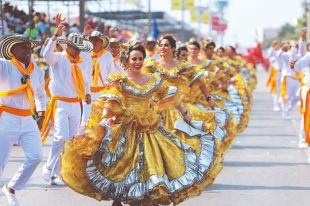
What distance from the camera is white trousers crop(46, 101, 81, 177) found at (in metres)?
12.6

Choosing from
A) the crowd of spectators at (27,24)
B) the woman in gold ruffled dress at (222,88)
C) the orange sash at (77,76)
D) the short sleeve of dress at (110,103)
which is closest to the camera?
the short sleeve of dress at (110,103)

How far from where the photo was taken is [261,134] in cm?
2150

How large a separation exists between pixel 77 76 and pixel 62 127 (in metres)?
0.67

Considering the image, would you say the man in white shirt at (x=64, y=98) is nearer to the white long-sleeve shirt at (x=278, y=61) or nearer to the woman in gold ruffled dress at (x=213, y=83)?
the woman in gold ruffled dress at (x=213, y=83)

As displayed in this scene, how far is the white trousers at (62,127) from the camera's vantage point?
1261 centimetres

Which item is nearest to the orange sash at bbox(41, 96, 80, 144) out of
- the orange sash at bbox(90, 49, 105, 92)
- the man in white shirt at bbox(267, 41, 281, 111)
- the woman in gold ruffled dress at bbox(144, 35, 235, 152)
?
the woman in gold ruffled dress at bbox(144, 35, 235, 152)

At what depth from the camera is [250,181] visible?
13125 millimetres

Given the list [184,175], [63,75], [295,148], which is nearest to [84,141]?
[184,175]

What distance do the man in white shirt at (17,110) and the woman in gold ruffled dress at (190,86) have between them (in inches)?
89.0

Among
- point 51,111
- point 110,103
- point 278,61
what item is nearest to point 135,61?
point 110,103

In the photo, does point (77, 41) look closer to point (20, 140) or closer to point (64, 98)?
point (64, 98)

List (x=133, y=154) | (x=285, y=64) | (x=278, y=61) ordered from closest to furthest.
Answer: (x=133, y=154), (x=285, y=64), (x=278, y=61)

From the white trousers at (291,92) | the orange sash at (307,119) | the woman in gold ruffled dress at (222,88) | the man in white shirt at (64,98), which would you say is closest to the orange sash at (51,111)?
the man in white shirt at (64,98)

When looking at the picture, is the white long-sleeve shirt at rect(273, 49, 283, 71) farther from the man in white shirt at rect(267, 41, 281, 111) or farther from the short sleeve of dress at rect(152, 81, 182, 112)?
the short sleeve of dress at rect(152, 81, 182, 112)
